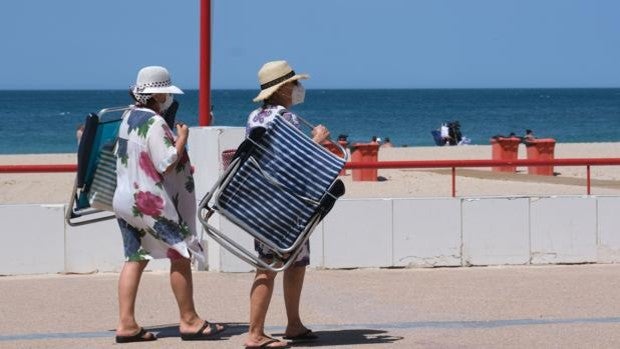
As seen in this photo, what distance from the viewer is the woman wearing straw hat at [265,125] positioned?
Answer: 26.7ft

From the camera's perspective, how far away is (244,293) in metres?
10.5

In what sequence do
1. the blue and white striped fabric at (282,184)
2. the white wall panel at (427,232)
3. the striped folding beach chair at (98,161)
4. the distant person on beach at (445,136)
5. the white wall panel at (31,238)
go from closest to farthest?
the blue and white striped fabric at (282,184)
the striped folding beach chair at (98,161)
the white wall panel at (31,238)
the white wall panel at (427,232)
the distant person on beach at (445,136)

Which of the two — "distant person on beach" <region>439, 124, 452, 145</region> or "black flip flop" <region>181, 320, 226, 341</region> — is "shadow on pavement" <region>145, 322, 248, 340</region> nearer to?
"black flip flop" <region>181, 320, 226, 341</region>

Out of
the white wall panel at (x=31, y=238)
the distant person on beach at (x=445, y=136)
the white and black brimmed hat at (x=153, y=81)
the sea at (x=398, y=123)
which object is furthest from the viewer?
the sea at (x=398, y=123)

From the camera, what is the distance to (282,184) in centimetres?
796

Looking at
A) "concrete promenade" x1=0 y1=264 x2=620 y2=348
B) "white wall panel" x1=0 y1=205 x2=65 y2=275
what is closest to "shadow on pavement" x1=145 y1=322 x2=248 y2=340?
"concrete promenade" x1=0 y1=264 x2=620 y2=348

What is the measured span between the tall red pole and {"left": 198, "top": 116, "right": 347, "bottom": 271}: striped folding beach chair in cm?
368

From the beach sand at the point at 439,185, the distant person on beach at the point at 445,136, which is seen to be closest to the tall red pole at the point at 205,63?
the beach sand at the point at 439,185

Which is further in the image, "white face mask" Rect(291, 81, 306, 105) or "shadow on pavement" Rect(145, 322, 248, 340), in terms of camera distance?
"shadow on pavement" Rect(145, 322, 248, 340)

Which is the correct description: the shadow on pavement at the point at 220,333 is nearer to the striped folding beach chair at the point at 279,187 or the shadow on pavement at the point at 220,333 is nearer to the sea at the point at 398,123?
the striped folding beach chair at the point at 279,187

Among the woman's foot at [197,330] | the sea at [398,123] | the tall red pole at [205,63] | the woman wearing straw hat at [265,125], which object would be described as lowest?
the woman's foot at [197,330]

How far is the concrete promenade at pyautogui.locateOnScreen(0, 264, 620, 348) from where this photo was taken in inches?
337

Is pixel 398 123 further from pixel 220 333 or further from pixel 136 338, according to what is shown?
pixel 136 338

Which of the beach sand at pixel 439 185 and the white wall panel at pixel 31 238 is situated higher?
the beach sand at pixel 439 185
